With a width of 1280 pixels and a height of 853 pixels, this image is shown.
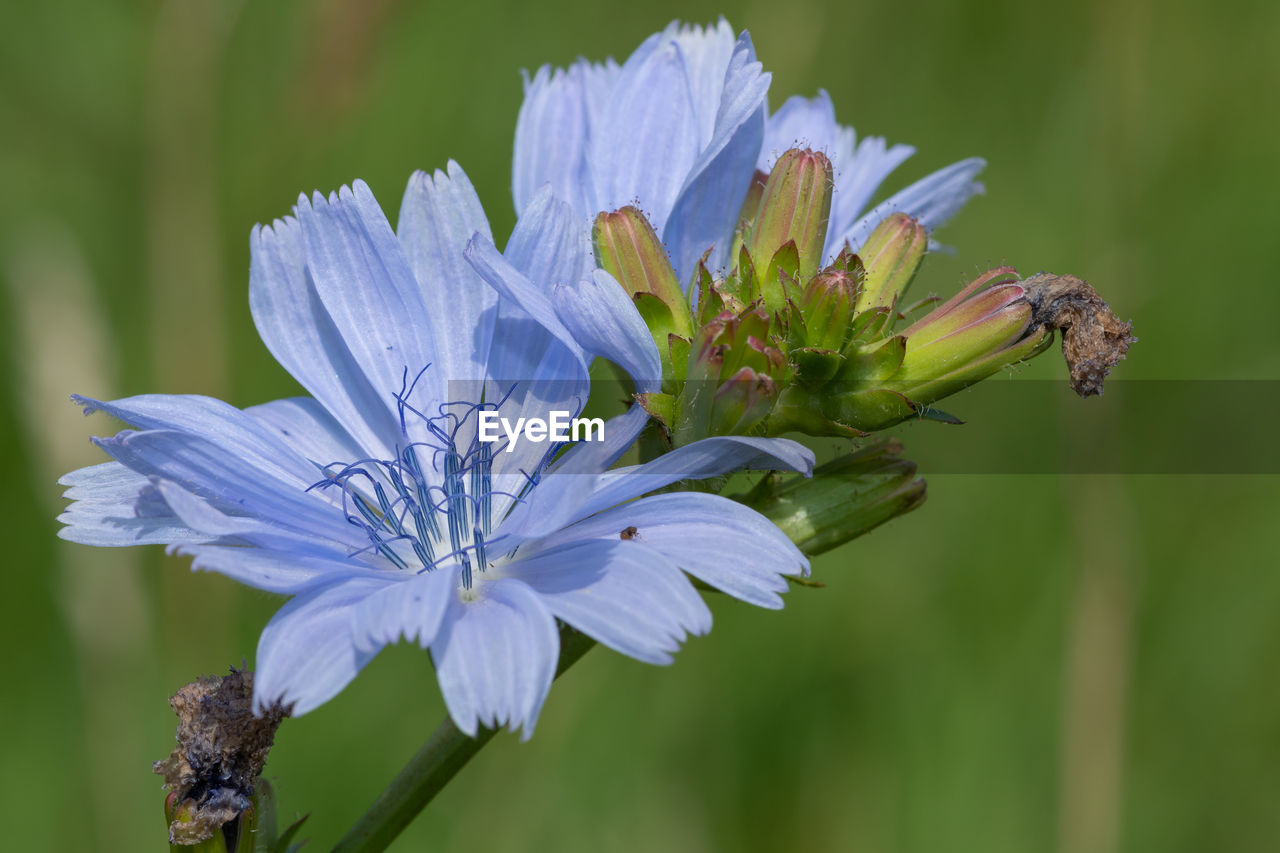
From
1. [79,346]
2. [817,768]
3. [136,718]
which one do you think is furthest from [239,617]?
[817,768]

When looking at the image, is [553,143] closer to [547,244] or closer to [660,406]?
[547,244]

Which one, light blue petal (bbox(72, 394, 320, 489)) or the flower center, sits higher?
light blue petal (bbox(72, 394, 320, 489))

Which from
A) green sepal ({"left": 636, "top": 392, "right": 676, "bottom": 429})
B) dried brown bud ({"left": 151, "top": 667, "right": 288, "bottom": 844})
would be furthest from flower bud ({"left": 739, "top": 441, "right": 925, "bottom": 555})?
dried brown bud ({"left": 151, "top": 667, "right": 288, "bottom": 844})

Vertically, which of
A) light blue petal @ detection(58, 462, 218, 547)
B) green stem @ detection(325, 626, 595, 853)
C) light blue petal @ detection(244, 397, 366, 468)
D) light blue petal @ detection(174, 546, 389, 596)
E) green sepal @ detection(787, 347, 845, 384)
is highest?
green sepal @ detection(787, 347, 845, 384)

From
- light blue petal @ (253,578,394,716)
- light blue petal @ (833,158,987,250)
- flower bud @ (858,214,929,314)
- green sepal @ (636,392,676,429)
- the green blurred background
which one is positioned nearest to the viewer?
light blue petal @ (253,578,394,716)

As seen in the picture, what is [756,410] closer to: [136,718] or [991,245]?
[136,718]

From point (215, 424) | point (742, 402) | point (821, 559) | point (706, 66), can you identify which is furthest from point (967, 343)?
point (821, 559)

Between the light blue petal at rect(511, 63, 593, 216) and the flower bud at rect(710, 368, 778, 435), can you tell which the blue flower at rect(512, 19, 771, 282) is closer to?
the light blue petal at rect(511, 63, 593, 216)
